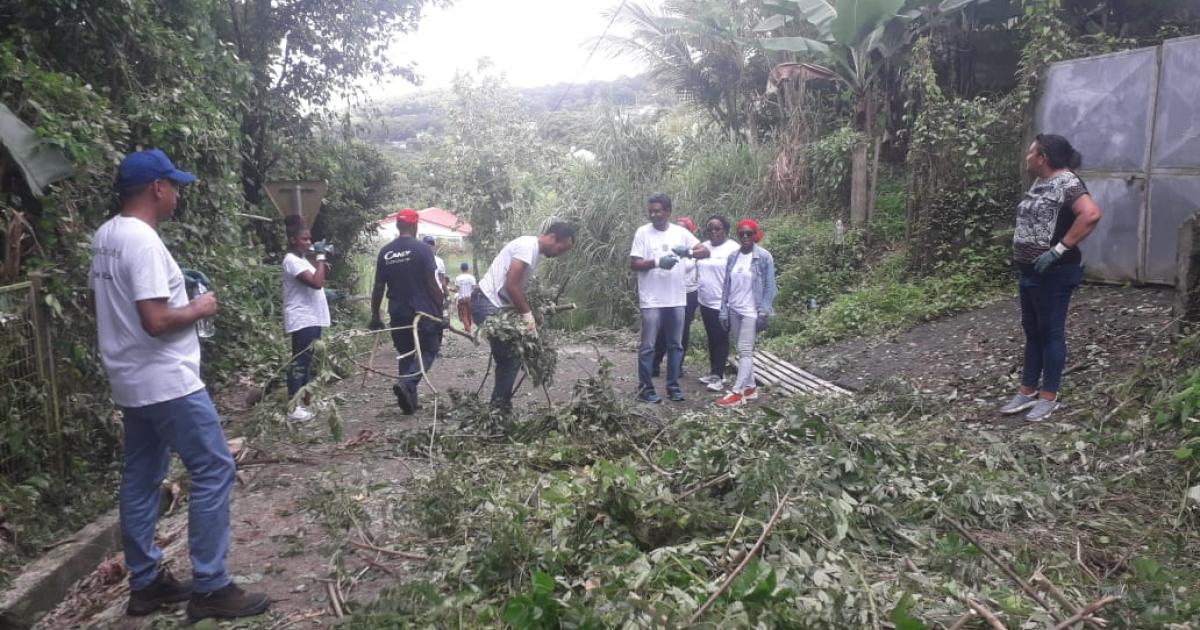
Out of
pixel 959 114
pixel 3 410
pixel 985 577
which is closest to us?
pixel 985 577

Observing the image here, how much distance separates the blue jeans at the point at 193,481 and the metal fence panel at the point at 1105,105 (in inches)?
321

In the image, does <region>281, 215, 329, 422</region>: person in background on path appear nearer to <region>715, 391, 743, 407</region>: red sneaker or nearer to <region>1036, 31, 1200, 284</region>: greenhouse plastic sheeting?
<region>715, 391, 743, 407</region>: red sneaker

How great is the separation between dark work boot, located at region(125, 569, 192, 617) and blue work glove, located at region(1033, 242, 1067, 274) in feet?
16.4

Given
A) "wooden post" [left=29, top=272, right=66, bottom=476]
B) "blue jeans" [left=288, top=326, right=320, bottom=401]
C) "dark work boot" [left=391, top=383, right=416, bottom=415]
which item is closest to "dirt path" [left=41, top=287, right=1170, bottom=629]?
"dark work boot" [left=391, top=383, right=416, bottom=415]

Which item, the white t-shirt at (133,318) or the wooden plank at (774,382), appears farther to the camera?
the wooden plank at (774,382)

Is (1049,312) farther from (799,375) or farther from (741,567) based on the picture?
(741,567)

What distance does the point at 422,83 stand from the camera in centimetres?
1384

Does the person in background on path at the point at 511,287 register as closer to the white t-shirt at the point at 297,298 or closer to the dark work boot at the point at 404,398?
the dark work boot at the point at 404,398

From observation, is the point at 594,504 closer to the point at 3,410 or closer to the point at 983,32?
the point at 3,410

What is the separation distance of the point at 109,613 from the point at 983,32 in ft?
Result: 42.9

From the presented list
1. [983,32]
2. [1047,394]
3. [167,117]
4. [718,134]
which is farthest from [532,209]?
Answer: [1047,394]

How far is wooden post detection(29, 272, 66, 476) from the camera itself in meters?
4.53

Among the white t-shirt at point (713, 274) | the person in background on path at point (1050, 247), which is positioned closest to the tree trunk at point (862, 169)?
the white t-shirt at point (713, 274)

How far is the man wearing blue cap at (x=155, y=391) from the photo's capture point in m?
3.10
